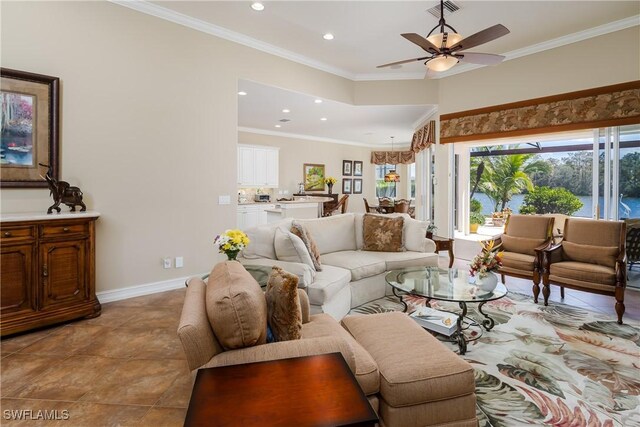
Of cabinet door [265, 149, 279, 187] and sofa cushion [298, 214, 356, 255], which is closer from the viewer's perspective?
sofa cushion [298, 214, 356, 255]

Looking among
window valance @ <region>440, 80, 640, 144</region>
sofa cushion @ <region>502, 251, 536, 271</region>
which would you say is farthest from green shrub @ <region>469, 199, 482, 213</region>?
sofa cushion @ <region>502, 251, 536, 271</region>

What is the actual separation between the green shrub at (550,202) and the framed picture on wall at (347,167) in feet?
18.7

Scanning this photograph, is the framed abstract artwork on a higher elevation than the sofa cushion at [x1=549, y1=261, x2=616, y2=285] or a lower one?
higher

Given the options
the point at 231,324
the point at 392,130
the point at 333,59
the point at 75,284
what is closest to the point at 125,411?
the point at 231,324

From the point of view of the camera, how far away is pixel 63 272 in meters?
3.08

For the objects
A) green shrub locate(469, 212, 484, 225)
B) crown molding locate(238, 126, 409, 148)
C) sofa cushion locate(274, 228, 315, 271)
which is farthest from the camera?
crown molding locate(238, 126, 409, 148)

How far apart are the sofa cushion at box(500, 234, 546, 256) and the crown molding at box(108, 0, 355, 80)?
3881mm

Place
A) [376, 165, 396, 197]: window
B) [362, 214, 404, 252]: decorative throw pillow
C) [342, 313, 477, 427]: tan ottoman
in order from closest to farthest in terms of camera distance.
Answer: [342, 313, 477, 427]: tan ottoman → [362, 214, 404, 252]: decorative throw pillow → [376, 165, 396, 197]: window

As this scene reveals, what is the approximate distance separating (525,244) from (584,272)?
0.84 m

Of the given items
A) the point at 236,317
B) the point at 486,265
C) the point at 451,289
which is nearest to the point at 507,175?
the point at 486,265

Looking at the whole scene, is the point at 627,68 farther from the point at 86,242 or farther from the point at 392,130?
the point at 86,242

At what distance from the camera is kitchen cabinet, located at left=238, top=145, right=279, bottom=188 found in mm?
8438

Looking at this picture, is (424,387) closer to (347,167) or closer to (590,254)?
(590,254)

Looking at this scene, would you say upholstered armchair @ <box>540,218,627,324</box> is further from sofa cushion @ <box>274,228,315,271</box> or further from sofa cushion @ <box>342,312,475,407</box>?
sofa cushion @ <box>274,228,315,271</box>
